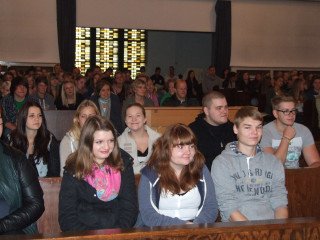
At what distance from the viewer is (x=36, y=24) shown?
17219 mm

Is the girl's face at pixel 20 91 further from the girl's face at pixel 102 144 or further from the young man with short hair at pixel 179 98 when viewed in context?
the girl's face at pixel 102 144

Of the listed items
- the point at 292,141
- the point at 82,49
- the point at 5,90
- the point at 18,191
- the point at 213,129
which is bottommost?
the point at 18,191

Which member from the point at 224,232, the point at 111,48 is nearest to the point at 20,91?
A: the point at 224,232

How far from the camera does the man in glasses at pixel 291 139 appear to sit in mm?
5617

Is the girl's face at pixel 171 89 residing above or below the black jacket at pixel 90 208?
above

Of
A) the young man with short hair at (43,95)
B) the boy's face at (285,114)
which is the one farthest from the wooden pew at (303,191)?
the young man with short hair at (43,95)

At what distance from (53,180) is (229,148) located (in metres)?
1.35

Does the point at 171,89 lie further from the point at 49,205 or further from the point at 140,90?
the point at 49,205

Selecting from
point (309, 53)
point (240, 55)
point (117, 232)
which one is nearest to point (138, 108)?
point (117, 232)

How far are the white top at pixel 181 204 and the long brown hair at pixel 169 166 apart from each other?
0.05m

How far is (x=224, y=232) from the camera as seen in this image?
3096mm

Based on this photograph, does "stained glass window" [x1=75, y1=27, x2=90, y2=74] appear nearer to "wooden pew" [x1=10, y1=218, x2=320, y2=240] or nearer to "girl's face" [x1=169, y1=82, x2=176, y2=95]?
"girl's face" [x1=169, y1=82, x2=176, y2=95]

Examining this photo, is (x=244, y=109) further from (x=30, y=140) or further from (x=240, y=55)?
(x=240, y=55)

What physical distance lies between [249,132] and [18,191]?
5.72 ft
